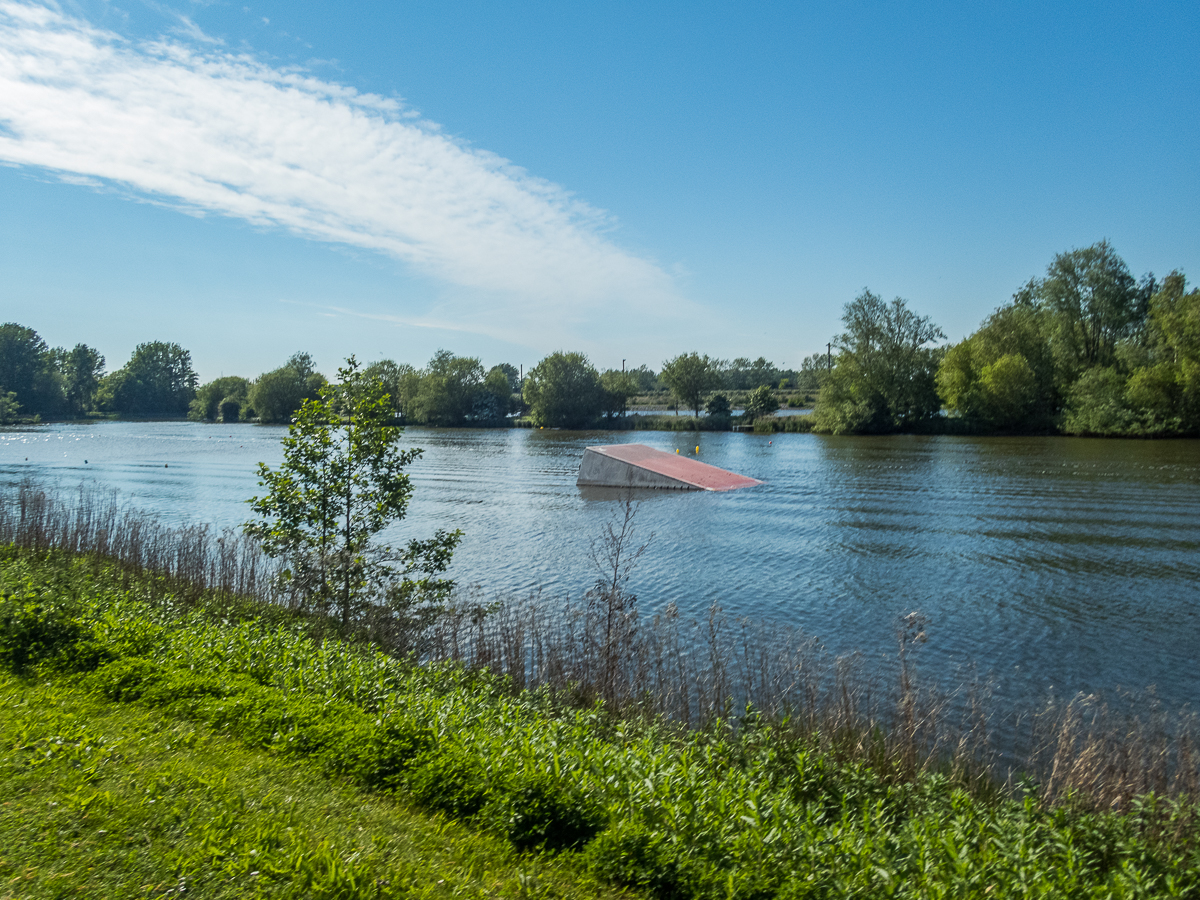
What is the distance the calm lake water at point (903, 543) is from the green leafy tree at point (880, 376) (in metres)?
27.1

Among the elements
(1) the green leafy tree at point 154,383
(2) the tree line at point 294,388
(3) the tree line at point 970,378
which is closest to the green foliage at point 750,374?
(2) the tree line at point 294,388

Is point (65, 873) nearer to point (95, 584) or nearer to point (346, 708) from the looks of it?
point (346, 708)

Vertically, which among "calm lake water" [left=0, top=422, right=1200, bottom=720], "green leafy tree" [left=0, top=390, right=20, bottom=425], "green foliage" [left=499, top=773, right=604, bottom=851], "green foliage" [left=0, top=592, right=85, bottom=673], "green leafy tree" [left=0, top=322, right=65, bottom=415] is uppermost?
"green leafy tree" [left=0, top=322, right=65, bottom=415]

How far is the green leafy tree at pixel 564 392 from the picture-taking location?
103125 millimetres

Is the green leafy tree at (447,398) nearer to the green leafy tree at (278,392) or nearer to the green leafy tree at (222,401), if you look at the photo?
the green leafy tree at (278,392)

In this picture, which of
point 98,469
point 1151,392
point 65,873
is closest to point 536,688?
point 65,873

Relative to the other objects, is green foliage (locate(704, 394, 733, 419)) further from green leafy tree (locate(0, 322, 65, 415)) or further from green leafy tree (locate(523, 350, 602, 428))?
green leafy tree (locate(0, 322, 65, 415))

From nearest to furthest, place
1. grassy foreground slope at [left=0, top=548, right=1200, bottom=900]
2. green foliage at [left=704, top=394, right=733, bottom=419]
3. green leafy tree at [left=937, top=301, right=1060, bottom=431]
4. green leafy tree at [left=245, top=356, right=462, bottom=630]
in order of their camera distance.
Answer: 1. grassy foreground slope at [left=0, top=548, right=1200, bottom=900]
2. green leafy tree at [left=245, top=356, right=462, bottom=630]
3. green leafy tree at [left=937, top=301, right=1060, bottom=431]
4. green foliage at [left=704, top=394, right=733, bottom=419]

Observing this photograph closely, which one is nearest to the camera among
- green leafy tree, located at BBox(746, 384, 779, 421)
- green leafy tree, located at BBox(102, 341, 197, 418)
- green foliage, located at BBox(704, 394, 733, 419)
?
green leafy tree, located at BBox(746, 384, 779, 421)

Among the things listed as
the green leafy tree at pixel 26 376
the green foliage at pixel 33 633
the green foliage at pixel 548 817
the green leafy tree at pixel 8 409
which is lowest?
the green foliage at pixel 548 817

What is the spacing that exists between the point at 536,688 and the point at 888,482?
3066 centimetres

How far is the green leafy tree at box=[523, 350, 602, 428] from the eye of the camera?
103125 mm

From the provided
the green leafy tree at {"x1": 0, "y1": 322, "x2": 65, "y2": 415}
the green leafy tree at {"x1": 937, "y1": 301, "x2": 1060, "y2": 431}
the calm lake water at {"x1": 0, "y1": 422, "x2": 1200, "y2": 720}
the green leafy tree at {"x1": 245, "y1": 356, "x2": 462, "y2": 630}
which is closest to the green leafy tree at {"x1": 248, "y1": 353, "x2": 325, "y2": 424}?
the green leafy tree at {"x1": 0, "y1": 322, "x2": 65, "y2": 415}

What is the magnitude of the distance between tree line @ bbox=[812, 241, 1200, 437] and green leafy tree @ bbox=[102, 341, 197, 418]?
14486 cm
